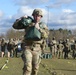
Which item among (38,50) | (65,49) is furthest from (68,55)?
(38,50)

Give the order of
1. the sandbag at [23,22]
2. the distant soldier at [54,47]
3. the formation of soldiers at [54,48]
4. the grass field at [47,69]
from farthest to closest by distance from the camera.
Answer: the distant soldier at [54,47], the formation of soldiers at [54,48], the grass field at [47,69], the sandbag at [23,22]

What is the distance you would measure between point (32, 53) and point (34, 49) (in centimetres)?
13

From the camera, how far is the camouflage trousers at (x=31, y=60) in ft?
33.1

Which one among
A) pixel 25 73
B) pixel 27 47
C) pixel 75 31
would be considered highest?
pixel 27 47

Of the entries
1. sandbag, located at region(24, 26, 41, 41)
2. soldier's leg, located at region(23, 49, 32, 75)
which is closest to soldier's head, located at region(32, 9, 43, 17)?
sandbag, located at region(24, 26, 41, 41)

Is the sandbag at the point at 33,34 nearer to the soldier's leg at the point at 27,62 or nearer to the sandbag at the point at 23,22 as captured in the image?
the sandbag at the point at 23,22

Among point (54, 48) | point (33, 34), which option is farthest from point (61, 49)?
point (33, 34)

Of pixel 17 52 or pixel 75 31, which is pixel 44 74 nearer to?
pixel 17 52

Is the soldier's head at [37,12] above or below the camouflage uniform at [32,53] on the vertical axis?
above

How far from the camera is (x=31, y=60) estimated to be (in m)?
10.3

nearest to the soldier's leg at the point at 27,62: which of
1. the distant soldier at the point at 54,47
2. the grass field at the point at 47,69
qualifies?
the grass field at the point at 47,69

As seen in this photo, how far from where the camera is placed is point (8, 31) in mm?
125562

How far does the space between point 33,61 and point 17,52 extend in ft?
96.6

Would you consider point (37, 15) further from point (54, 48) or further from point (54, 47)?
point (54, 48)
